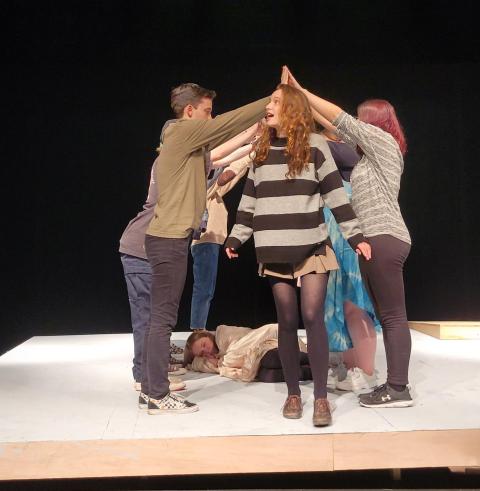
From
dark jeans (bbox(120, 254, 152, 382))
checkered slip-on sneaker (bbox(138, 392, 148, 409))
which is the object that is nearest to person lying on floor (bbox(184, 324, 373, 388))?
dark jeans (bbox(120, 254, 152, 382))

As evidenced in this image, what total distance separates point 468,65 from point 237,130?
333 cm

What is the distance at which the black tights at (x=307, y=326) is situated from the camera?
95.6 inches

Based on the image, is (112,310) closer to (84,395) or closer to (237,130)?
(84,395)

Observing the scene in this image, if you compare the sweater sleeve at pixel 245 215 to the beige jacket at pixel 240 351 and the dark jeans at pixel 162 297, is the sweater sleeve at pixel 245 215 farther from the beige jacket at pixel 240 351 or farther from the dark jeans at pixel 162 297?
the beige jacket at pixel 240 351

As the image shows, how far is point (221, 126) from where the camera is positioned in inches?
97.8

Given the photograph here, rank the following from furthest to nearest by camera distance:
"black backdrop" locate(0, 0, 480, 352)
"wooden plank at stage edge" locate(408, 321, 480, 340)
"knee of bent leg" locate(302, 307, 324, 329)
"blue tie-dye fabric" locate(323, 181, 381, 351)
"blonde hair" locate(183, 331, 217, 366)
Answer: "black backdrop" locate(0, 0, 480, 352)
"wooden plank at stage edge" locate(408, 321, 480, 340)
"blonde hair" locate(183, 331, 217, 366)
"blue tie-dye fabric" locate(323, 181, 381, 351)
"knee of bent leg" locate(302, 307, 324, 329)

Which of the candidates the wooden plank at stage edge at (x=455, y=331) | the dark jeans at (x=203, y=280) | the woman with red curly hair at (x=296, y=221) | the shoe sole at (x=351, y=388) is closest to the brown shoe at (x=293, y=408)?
the woman with red curly hair at (x=296, y=221)

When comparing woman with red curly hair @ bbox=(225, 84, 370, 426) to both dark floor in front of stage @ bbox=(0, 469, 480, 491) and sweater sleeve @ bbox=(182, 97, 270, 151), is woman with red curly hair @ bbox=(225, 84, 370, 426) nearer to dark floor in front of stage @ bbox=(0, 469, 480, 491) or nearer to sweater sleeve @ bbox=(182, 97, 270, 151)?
sweater sleeve @ bbox=(182, 97, 270, 151)

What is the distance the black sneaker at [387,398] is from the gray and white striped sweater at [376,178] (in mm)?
564

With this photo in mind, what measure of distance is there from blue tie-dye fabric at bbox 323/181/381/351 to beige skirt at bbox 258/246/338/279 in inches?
23.4

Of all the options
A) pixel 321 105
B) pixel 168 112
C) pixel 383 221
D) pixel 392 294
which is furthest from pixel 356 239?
pixel 168 112

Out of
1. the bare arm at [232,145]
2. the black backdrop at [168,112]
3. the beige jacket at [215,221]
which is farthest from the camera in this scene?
the black backdrop at [168,112]

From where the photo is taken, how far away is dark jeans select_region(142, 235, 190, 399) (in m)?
2.54

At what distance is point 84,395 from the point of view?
293 cm
